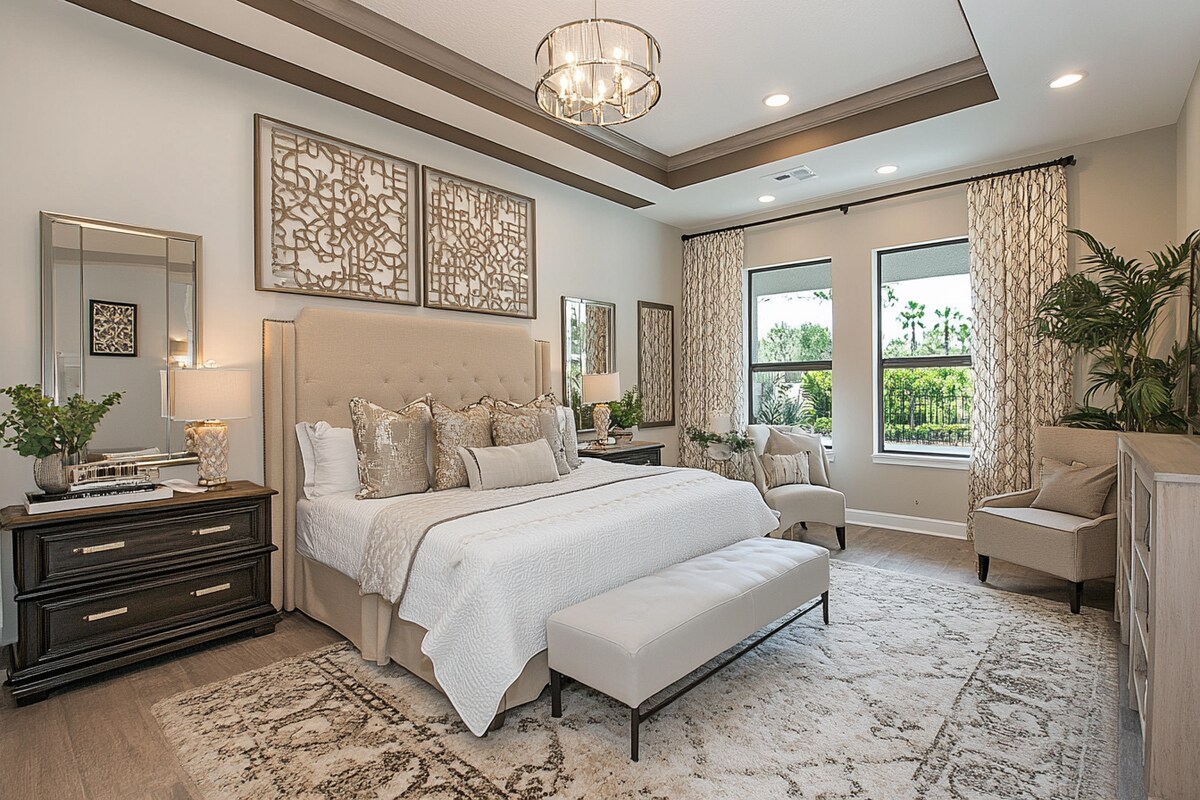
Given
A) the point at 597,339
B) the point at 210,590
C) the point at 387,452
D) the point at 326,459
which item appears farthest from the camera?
the point at 597,339

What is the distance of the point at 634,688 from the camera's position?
198 centimetres

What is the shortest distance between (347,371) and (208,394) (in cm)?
82

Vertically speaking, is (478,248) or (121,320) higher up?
(478,248)

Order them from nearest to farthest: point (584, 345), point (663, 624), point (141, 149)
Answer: point (663, 624) < point (141, 149) < point (584, 345)

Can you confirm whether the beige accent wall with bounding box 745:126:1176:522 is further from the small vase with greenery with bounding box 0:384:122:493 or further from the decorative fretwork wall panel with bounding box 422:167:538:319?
the small vase with greenery with bounding box 0:384:122:493

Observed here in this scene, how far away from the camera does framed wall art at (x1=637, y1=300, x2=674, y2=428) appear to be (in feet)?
20.1

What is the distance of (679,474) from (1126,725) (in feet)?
7.03

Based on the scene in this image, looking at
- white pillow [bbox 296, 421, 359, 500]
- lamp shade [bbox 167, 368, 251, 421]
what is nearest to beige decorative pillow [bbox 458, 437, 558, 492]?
white pillow [bbox 296, 421, 359, 500]

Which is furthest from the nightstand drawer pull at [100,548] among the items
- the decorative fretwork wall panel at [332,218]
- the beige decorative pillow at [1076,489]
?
the beige decorative pillow at [1076,489]

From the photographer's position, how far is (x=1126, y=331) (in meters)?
3.71

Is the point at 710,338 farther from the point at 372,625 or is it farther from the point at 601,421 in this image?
the point at 372,625

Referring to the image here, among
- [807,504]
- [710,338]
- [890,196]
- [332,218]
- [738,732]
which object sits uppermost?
[890,196]

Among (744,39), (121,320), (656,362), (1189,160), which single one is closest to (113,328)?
(121,320)

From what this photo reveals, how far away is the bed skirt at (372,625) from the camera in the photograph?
7.64 ft
